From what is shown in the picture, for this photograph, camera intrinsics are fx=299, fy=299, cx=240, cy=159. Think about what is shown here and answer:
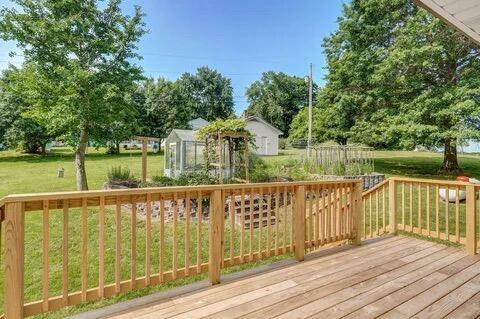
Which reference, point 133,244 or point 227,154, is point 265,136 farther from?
point 133,244

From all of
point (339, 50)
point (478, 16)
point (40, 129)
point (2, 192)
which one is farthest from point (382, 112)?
point (40, 129)

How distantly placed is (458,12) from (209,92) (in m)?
38.7

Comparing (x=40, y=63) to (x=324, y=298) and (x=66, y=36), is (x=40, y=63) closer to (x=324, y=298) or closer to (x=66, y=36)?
(x=66, y=36)

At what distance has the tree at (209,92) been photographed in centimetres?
3888

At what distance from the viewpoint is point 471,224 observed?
3770mm

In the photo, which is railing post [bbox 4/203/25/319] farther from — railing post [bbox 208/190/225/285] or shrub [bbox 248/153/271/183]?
shrub [bbox 248/153/271/183]

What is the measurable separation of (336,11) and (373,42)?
9.33 ft

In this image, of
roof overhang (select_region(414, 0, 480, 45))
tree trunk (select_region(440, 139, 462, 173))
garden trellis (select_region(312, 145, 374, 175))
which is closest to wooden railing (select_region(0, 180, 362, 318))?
roof overhang (select_region(414, 0, 480, 45))

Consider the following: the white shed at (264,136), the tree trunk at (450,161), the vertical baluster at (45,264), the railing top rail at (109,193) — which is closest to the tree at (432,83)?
the tree trunk at (450,161)

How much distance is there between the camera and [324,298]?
2527 mm

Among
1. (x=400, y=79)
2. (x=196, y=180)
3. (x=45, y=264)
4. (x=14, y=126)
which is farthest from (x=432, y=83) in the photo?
(x=14, y=126)

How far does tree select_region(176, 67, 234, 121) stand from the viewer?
3888 centimetres

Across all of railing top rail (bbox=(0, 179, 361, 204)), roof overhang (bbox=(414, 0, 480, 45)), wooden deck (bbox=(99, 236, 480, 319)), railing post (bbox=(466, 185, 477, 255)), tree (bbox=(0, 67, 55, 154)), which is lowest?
wooden deck (bbox=(99, 236, 480, 319))

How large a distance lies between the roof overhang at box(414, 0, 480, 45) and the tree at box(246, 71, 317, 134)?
34875 mm
